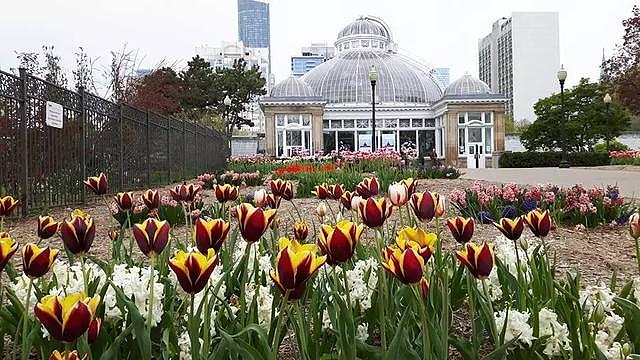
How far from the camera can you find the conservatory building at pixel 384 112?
43094 mm

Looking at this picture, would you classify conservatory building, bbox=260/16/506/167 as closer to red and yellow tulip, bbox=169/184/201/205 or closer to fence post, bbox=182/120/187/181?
fence post, bbox=182/120/187/181

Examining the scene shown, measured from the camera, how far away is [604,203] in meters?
6.05

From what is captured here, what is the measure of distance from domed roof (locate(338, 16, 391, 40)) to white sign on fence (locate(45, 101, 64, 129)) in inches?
1967

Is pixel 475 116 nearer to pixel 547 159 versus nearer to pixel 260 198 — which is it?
pixel 547 159

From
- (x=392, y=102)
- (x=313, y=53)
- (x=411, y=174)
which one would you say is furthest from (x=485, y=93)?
(x=313, y=53)

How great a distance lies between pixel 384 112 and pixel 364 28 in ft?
44.5

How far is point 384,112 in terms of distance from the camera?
153ft

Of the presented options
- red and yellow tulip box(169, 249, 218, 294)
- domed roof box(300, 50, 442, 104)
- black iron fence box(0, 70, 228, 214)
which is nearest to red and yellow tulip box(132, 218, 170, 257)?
red and yellow tulip box(169, 249, 218, 294)

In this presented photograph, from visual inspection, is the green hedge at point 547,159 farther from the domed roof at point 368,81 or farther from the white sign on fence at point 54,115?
the white sign on fence at point 54,115

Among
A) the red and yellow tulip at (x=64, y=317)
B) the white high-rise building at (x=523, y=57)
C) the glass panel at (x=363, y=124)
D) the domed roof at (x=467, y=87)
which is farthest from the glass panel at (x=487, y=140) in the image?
the white high-rise building at (x=523, y=57)

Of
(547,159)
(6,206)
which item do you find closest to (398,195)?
(6,206)

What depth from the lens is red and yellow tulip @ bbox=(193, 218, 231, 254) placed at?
1630 mm

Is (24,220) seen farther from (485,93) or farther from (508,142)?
(508,142)

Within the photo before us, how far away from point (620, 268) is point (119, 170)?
9665mm
